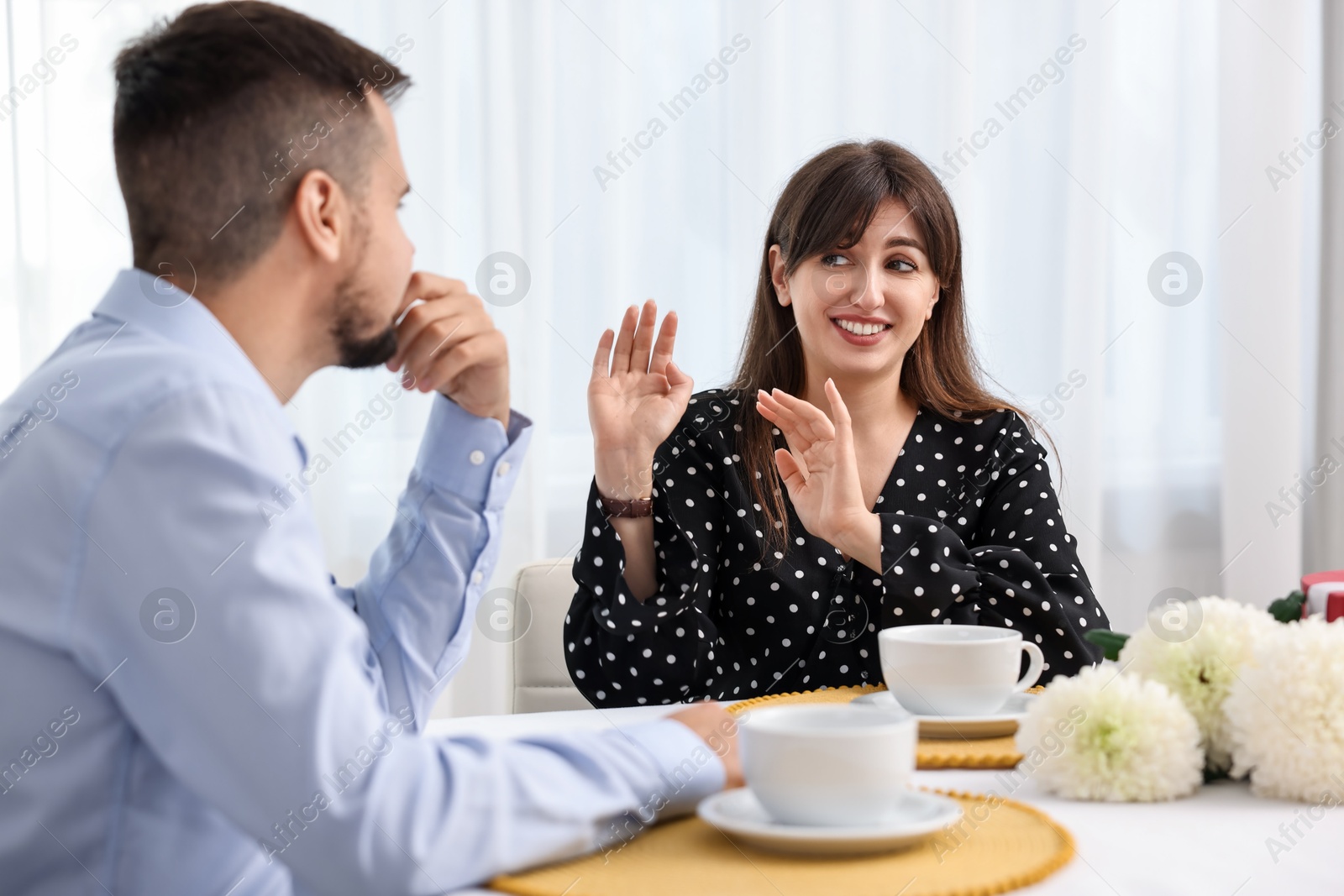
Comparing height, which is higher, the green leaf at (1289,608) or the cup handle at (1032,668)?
the green leaf at (1289,608)

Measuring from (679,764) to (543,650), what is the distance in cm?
103

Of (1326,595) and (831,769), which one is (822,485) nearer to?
(1326,595)

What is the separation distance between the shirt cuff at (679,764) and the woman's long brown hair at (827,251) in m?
0.91

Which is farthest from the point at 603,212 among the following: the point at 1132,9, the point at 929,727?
the point at 929,727

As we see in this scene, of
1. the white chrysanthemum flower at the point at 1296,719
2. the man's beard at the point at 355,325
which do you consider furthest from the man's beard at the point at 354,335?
the white chrysanthemum flower at the point at 1296,719

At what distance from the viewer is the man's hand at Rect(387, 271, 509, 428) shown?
114 cm

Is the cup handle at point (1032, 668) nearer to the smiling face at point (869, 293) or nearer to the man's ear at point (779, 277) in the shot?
the smiling face at point (869, 293)

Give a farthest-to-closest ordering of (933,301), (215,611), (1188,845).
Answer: (933,301), (1188,845), (215,611)

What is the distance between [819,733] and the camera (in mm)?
702

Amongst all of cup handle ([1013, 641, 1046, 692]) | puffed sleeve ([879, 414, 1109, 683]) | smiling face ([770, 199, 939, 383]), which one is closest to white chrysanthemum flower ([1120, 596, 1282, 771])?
cup handle ([1013, 641, 1046, 692])

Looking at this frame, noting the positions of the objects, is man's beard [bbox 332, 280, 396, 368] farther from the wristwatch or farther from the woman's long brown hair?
the woman's long brown hair

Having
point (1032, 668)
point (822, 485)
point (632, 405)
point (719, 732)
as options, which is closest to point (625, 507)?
Result: point (632, 405)

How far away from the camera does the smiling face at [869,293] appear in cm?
178

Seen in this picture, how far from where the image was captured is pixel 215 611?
625 mm
